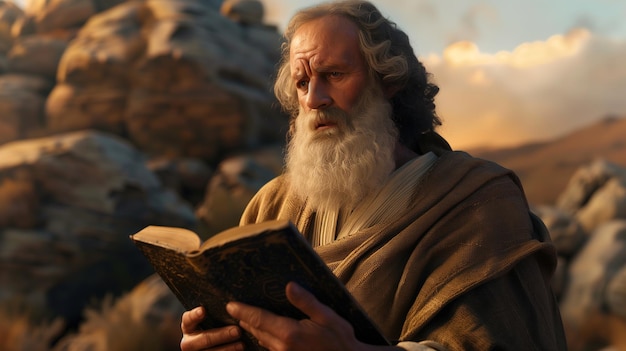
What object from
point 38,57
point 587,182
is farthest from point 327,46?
point 38,57

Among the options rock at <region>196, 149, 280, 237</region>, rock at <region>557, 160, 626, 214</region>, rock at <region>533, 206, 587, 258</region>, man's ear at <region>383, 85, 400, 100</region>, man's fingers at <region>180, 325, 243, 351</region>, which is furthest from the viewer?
rock at <region>557, 160, 626, 214</region>

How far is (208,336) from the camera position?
2.03 m

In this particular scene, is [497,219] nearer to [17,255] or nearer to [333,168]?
[333,168]

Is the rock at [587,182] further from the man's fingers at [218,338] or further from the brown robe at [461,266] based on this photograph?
the man's fingers at [218,338]

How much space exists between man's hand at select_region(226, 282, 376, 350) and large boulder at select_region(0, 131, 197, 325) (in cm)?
1004

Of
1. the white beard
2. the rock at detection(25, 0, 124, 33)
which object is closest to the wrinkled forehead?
the white beard

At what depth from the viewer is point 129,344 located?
29.7ft

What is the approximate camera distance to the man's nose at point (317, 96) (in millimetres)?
2523

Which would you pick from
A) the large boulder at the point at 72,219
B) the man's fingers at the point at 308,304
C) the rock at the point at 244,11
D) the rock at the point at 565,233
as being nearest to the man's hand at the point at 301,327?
the man's fingers at the point at 308,304

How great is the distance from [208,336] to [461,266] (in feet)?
2.59

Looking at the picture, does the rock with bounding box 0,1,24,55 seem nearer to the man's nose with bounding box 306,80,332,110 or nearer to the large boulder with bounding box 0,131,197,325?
the large boulder with bounding box 0,131,197,325

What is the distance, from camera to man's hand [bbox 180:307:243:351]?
197 centimetres

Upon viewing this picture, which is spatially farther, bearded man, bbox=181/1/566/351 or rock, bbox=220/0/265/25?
rock, bbox=220/0/265/25

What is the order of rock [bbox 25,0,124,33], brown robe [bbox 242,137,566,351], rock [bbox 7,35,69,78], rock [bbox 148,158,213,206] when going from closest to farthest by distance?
brown robe [bbox 242,137,566,351], rock [bbox 148,158,213,206], rock [bbox 7,35,69,78], rock [bbox 25,0,124,33]
